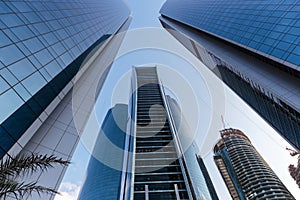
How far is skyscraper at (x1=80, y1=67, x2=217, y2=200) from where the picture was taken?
45.1m

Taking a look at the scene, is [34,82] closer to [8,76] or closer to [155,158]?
[8,76]

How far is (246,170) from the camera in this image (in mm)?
102625

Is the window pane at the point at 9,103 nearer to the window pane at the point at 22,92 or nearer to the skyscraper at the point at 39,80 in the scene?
the skyscraper at the point at 39,80

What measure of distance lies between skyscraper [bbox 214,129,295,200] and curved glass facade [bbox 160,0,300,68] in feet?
267

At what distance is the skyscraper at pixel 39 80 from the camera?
12.0 metres

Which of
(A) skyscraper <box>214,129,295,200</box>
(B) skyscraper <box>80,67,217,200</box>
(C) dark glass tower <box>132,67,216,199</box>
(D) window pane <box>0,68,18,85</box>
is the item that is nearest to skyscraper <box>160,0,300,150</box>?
(C) dark glass tower <box>132,67,216,199</box>

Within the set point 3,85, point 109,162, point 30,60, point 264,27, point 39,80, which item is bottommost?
point 3,85

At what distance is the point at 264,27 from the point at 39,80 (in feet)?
106

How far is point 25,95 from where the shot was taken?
1309 centimetres

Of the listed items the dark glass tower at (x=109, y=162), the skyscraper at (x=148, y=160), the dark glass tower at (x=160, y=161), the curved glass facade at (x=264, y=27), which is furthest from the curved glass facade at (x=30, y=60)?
the dark glass tower at (x=109, y=162)

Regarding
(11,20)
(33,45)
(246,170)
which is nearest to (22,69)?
(33,45)

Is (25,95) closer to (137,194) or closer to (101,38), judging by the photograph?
(101,38)

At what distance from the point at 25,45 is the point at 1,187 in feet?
40.5

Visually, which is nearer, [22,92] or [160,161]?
[22,92]
